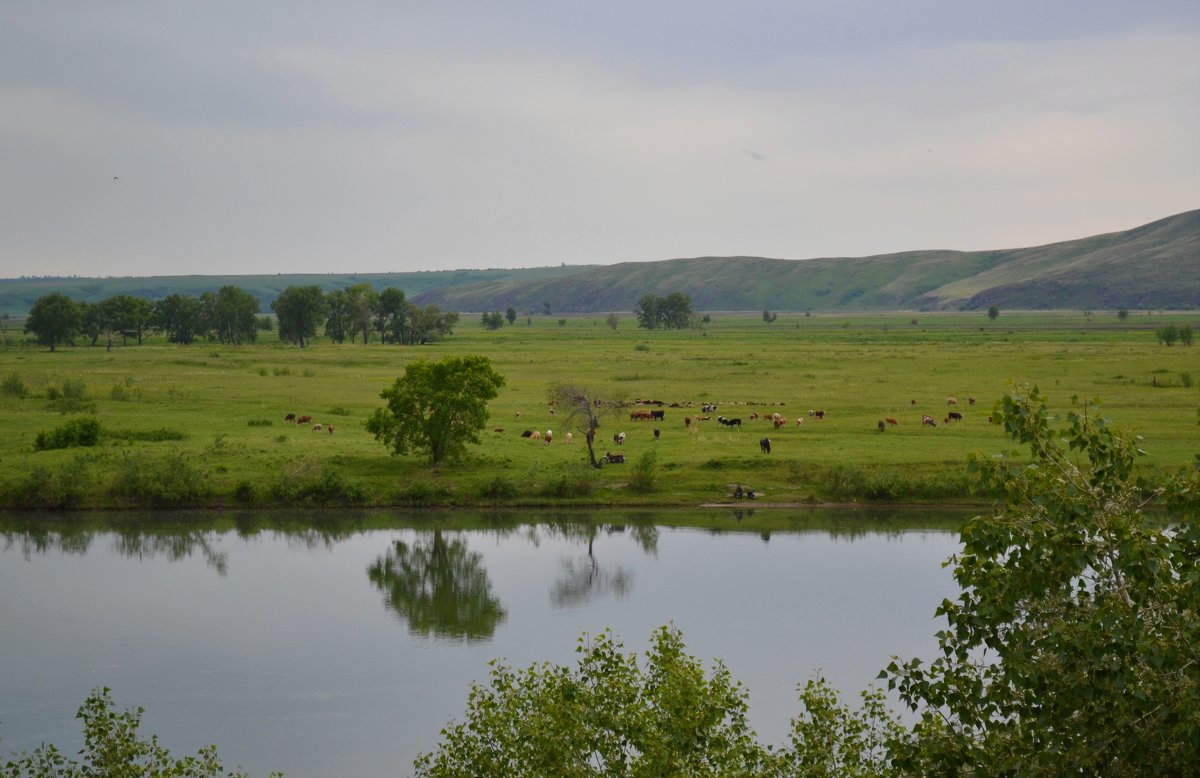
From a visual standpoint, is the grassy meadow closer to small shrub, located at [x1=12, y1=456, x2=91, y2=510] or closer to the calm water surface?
small shrub, located at [x1=12, y1=456, x2=91, y2=510]

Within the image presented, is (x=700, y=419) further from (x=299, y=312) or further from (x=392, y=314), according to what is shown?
(x=392, y=314)

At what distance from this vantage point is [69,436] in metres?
52.8

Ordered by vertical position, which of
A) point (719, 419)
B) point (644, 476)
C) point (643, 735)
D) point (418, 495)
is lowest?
point (418, 495)

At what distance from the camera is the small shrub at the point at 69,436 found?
5231 centimetres

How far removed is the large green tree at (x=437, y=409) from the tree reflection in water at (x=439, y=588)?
7.03 meters

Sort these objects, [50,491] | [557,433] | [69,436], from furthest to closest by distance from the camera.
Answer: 1. [557,433]
2. [69,436]
3. [50,491]

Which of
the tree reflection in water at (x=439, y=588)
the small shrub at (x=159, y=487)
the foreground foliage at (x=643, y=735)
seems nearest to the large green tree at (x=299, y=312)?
the small shrub at (x=159, y=487)

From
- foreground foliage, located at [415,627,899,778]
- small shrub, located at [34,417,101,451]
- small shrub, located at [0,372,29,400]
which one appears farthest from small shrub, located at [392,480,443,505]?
foreground foliage, located at [415,627,899,778]

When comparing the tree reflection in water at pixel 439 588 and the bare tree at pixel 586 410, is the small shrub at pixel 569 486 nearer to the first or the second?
the bare tree at pixel 586 410

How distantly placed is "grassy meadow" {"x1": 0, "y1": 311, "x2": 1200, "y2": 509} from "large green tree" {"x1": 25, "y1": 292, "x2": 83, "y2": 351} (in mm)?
32166

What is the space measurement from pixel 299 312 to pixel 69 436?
9205cm

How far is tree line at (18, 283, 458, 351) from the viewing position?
462 feet

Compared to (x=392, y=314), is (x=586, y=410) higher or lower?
lower

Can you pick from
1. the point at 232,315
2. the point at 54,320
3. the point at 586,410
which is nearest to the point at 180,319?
the point at 232,315
